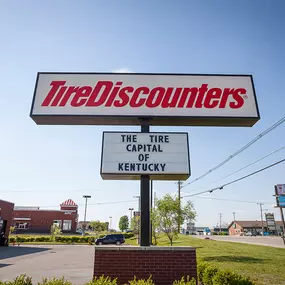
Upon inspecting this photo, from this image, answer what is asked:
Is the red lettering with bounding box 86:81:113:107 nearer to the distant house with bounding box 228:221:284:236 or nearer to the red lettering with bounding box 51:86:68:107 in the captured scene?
the red lettering with bounding box 51:86:68:107

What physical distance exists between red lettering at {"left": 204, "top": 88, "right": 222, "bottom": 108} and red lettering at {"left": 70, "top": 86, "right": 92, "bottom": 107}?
416cm

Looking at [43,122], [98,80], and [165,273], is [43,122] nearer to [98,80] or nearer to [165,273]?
[98,80]

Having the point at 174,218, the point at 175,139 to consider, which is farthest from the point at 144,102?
the point at 174,218

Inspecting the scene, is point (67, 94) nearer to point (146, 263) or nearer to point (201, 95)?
point (201, 95)

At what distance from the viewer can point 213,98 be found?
349 inches

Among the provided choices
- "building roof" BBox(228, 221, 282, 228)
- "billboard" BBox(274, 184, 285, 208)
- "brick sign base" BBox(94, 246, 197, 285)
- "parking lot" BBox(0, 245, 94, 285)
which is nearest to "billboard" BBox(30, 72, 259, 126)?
"brick sign base" BBox(94, 246, 197, 285)

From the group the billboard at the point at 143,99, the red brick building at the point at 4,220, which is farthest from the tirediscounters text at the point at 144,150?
the red brick building at the point at 4,220

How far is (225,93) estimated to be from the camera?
895cm

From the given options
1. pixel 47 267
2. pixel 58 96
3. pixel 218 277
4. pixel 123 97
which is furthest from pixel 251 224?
pixel 58 96

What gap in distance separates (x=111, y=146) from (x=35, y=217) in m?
64.6

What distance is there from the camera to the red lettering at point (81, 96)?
28.8 ft

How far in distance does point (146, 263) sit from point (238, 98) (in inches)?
245

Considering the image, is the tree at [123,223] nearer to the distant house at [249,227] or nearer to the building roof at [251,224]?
the distant house at [249,227]

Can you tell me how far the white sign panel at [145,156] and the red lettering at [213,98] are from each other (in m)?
1.39
